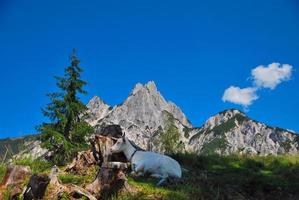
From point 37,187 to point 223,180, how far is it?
6.89 meters

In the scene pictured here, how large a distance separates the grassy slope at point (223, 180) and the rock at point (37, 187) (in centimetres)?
154

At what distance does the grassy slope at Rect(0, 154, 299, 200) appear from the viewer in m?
10.5

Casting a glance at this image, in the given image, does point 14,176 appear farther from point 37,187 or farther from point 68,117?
point 68,117

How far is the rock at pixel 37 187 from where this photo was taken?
836 centimetres

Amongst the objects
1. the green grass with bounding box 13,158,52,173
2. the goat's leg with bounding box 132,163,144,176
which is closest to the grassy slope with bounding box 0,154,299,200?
the green grass with bounding box 13,158,52,173

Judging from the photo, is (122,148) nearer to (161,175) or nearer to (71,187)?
(161,175)

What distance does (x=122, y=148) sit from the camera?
54.4 ft

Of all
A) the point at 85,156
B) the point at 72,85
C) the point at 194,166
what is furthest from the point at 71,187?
the point at 72,85

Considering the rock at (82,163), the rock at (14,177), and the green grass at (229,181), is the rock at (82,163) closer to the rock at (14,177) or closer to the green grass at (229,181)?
the green grass at (229,181)

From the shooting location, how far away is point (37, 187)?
8398 millimetres

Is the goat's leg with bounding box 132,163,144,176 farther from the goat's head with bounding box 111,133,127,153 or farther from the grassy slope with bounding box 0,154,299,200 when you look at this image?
the goat's head with bounding box 111,133,127,153

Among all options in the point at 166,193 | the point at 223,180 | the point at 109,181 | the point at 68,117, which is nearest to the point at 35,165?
the point at 109,181

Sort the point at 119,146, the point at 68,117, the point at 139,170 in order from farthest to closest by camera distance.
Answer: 1. the point at 68,117
2. the point at 119,146
3. the point at 139,170

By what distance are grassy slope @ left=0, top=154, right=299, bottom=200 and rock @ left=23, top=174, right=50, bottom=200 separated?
1.54 meters
